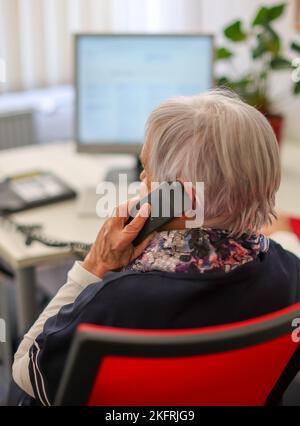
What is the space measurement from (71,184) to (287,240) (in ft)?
2.53

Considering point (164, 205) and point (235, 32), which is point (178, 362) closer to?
point (164, 205)

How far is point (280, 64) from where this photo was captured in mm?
2006

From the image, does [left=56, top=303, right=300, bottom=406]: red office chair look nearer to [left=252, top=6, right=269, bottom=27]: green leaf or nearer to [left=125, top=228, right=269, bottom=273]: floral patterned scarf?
[left=125, top=228, right=269, bottom=273]: floral patterned scarf

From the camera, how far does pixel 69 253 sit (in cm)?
159

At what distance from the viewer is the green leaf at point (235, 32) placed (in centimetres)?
204

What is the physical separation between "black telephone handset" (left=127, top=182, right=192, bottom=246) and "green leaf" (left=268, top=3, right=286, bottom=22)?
1.21 m

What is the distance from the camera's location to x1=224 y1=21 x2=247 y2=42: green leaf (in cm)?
204

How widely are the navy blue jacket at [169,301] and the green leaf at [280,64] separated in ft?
3.87

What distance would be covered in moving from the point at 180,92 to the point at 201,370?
1235 mm

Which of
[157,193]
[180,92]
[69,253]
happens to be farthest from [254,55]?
[157,193]

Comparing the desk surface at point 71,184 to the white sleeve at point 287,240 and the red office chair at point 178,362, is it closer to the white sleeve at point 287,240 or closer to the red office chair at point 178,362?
the white sleeve at point 287,240

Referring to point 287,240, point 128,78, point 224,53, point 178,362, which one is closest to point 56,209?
point 128,78

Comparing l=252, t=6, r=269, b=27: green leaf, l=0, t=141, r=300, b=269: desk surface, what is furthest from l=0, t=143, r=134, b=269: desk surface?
l=252, t=6, r=269, b=27: green leaf

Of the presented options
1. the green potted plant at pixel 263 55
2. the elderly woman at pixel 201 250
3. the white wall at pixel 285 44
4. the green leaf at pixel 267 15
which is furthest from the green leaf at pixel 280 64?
the elderly woman at pixel 201 250
